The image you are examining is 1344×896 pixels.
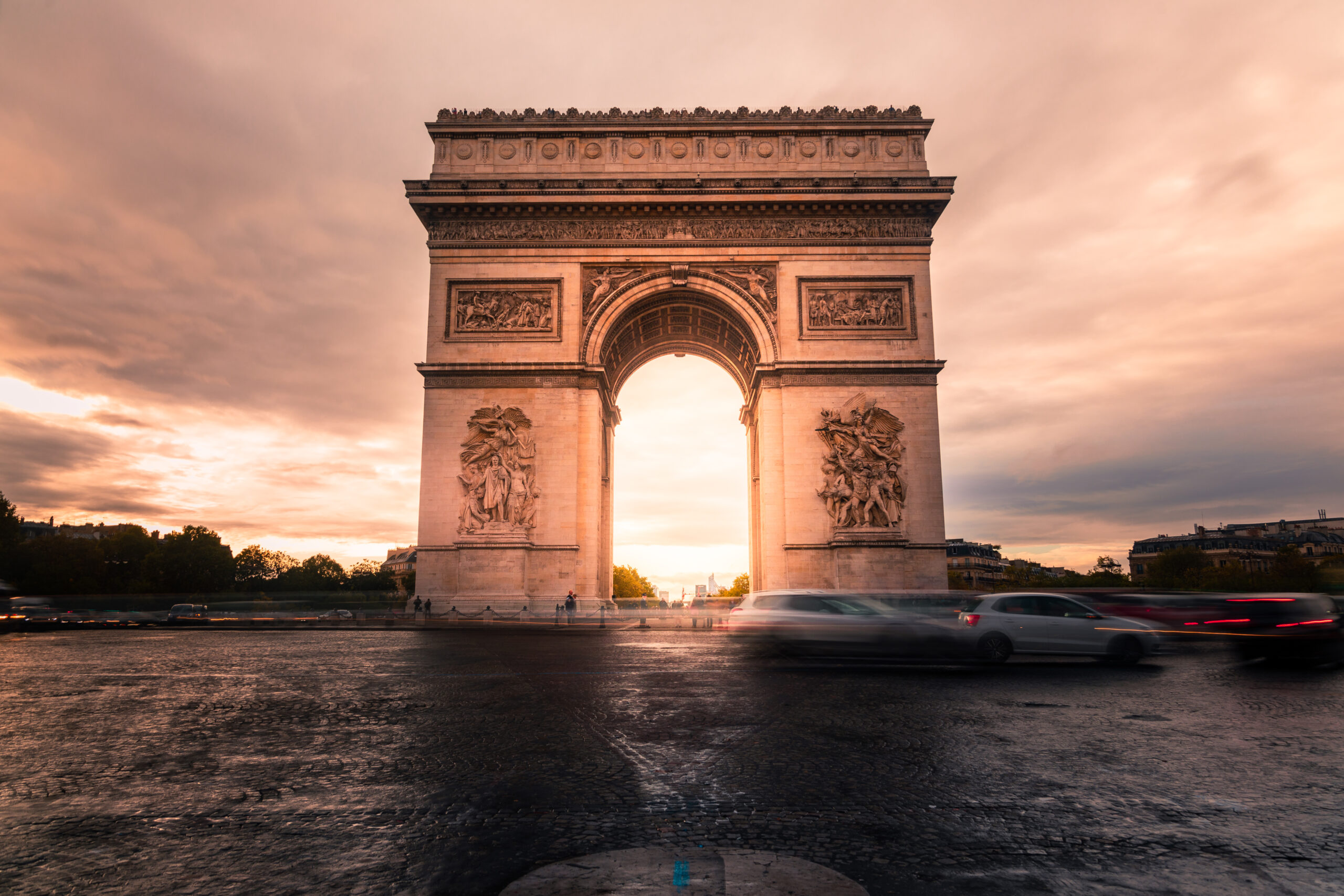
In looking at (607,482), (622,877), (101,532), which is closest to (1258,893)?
(622,877)

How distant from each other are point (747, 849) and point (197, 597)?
35.2 meters

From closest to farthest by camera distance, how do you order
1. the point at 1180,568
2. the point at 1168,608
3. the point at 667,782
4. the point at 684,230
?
the point at 667,782 → the point at 1168,608 → the point at 684,230 → the point at 1180,568

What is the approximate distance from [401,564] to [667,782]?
130810mm

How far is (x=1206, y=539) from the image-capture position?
84750mm

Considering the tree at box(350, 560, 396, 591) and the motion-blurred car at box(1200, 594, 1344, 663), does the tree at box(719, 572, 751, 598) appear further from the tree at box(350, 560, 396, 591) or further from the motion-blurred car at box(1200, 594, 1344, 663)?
the motion-blurred car at box(1200, 594, 1344, 663)

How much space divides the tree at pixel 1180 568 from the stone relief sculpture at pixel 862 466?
1993 inches

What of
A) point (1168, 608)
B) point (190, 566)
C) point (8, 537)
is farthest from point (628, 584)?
point (1168, 608)

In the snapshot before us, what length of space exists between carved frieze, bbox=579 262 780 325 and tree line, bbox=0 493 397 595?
27.3m

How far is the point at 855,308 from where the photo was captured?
27094 millimetres

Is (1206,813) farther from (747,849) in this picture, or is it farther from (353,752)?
(353,752)

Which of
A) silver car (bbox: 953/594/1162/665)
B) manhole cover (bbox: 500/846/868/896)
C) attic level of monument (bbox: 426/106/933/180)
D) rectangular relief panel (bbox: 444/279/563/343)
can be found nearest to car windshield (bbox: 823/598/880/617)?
silver car (bbox: 953/594/1162/665)

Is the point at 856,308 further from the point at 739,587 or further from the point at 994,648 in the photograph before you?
the point at 739,587

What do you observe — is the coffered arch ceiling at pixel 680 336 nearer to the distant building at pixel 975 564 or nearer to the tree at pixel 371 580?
the tree at pixel 371 580

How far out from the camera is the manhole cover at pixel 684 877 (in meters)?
2.66
